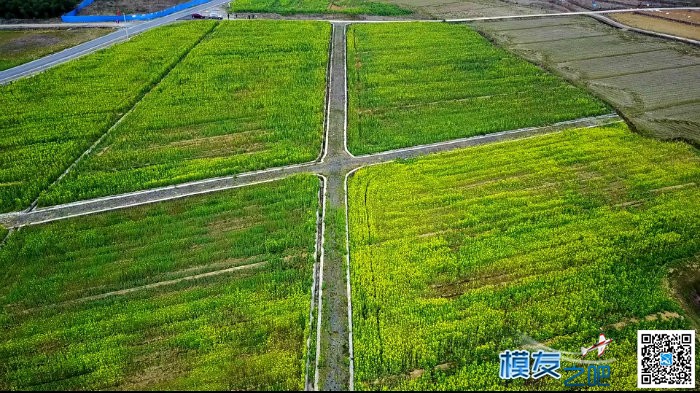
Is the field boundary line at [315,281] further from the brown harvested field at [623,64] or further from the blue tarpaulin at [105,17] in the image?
the blue tarpaulin at [105,17]

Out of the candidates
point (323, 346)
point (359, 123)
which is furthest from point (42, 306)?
point (359, 123)

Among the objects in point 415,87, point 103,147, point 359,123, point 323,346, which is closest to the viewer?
point 323,346

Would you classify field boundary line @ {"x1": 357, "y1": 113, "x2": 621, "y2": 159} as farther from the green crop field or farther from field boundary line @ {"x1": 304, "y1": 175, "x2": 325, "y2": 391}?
field boundary line @ {"x1": 304, "y1": 175, "x2": 325, "y2": 391}

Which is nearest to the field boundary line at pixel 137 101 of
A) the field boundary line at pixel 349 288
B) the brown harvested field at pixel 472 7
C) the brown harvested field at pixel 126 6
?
the brown harvested field at pixel 126 6

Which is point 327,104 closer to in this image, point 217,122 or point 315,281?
point 217,122

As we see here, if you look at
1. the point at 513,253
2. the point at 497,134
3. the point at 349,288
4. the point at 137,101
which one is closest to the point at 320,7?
the point at 137,101

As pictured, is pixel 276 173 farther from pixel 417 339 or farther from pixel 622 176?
pixel 622 176

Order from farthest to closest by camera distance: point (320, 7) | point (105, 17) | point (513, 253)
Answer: point (320, 7) < point (105, 17) < point (513, 253)
